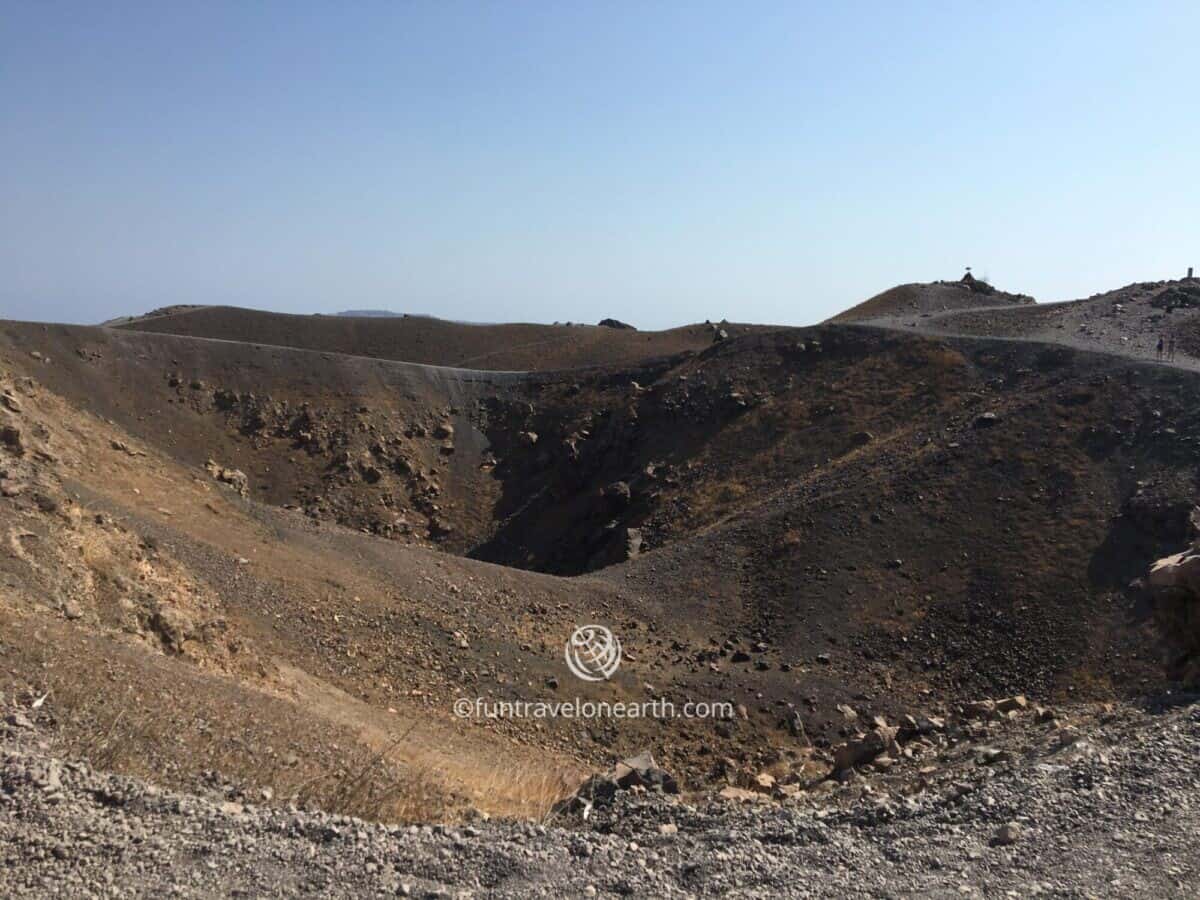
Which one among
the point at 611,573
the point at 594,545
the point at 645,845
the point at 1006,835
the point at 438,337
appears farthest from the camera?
the point at 438,337

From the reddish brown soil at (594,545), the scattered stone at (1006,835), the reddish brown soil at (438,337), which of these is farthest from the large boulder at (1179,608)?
the reddish brown soil at (438,337)

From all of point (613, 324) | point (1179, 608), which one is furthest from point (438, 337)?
point (1179, 608)

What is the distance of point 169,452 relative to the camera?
112 ft

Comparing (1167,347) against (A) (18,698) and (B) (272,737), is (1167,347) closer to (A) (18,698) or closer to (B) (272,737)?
(B) (272,737)

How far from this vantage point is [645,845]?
8.62m

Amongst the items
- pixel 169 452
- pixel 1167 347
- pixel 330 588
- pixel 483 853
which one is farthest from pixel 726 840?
pixel 169 452

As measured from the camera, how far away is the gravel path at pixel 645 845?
279 inches

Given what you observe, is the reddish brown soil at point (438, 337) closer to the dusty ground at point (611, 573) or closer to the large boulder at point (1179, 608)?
the dusty ground at point (611, 573)

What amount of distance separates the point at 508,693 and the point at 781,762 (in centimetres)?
546

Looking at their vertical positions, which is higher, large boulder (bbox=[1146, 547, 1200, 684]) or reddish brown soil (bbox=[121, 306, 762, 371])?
reddish brown soil (bbox=[121, 306, 762, 371])

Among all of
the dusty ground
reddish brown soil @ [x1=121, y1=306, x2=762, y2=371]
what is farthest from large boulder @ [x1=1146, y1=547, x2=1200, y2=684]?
reddish brown soil @ [x1=121, y1=306, x2=762, y2=371]

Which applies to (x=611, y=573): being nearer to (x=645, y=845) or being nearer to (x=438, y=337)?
(x=645, y=845)

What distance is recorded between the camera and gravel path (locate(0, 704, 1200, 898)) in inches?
279

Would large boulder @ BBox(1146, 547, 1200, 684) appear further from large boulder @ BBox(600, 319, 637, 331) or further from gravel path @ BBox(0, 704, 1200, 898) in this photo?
large boulder @ BBox(600, 319, 637, 331)
